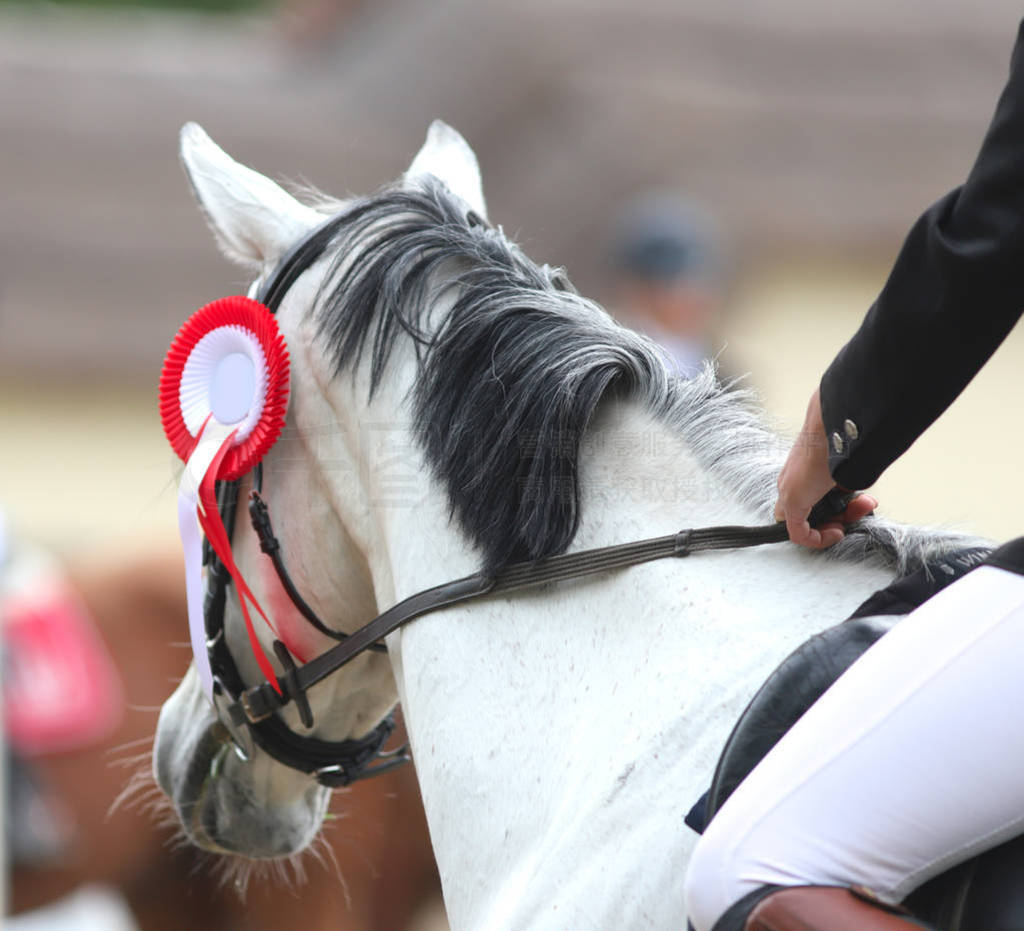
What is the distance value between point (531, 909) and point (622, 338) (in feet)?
2.41

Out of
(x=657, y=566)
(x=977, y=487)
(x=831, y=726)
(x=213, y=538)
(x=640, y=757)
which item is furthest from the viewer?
(x=977, y=487)

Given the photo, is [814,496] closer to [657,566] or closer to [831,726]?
[657,566]

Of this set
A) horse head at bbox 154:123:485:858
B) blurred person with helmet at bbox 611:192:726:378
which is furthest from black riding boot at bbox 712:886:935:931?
blurred person with helmet at bbox 611:192:726:378

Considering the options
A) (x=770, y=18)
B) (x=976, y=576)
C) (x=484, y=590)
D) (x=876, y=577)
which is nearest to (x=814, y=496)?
(x=876, y=577)

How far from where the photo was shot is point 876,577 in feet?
5.52

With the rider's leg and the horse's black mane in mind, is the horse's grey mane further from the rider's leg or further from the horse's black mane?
the rider's leg

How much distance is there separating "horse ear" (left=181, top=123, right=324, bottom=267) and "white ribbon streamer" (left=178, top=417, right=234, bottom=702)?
0.29 meters

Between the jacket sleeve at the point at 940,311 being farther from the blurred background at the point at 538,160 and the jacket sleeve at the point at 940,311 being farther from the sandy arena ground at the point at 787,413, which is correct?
the sandy arena ground at the point at 787,413

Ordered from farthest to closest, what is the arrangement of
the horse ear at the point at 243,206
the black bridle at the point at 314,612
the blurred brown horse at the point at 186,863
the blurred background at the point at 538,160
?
1. the blurred background at the point at 538,160
2. the blurred brown horse at the point at 186,863
3. the horse ear at the point at 243,206
4. the black bridle at the point at 314,612

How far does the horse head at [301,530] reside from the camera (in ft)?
6.54

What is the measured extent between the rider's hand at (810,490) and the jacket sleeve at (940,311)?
6 cm

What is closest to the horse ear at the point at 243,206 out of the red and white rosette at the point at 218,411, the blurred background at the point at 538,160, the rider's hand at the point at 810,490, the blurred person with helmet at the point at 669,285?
the red and white rosette at the point at 218,411

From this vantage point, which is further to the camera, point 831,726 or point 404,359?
point 404,359

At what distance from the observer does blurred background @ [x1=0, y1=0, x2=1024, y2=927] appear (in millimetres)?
9227
